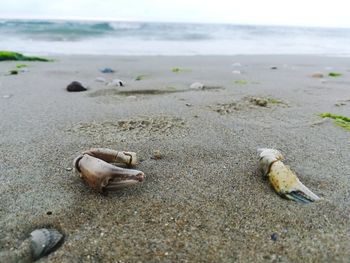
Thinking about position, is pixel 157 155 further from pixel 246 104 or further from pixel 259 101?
pixel 259 101

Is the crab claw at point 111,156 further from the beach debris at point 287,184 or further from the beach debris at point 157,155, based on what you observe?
the beach debris at point 287,184

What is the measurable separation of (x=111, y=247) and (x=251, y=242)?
58cm

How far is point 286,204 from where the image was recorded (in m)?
1.65

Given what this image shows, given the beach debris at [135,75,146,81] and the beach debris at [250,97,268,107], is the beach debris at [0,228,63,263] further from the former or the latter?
the beach debris at [135,75,146,81]

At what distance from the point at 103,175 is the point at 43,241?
16.1 inches

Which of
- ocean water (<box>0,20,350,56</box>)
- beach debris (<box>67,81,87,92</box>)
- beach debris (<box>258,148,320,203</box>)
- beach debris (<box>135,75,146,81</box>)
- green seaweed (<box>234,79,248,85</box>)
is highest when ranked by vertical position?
beach debris (<box>258,148,320,203</box>)

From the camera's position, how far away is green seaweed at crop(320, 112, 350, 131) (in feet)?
9.44

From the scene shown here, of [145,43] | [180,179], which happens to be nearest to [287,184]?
[180,179]

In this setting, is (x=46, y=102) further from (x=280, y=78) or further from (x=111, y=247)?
(x=280, y=78)

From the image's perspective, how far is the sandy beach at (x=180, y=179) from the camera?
139cm

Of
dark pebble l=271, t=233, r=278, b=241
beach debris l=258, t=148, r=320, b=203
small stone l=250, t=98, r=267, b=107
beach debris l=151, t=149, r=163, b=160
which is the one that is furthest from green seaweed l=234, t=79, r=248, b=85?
dark pebble l=271, t=233, r=278, b=241

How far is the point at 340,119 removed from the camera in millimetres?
3051

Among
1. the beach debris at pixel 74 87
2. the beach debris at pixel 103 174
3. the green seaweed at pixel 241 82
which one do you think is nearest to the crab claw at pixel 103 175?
the beach debris at pixel 103 174

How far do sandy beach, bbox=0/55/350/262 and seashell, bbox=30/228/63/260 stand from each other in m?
0.03
